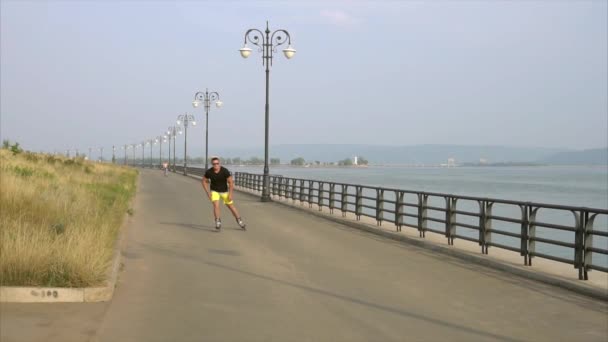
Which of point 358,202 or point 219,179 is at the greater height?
point 219,179

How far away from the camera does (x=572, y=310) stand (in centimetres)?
802

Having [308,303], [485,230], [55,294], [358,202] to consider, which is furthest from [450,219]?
[55,294]

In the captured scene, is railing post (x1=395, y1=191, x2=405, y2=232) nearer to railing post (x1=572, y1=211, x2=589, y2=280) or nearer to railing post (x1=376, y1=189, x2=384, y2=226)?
railing post (x1=376, y1=189, x2=384, y2=226)

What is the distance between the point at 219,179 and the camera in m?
16.9

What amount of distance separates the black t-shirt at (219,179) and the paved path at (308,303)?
125 inches

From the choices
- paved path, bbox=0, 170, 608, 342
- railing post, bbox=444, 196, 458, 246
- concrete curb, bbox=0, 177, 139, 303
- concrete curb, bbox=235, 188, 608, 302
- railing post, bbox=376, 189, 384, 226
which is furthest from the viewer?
railing post, bbox=376, 189, 384, 226

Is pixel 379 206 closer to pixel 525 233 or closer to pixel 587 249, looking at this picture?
pixel 525 233

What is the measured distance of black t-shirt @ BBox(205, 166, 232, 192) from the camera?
16.8 metres

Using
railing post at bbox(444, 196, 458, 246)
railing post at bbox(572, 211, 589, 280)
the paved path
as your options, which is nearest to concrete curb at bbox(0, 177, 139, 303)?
the paved path

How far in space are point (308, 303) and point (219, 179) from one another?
30.0 ft

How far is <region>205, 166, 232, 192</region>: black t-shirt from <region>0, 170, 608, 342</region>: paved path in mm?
3186

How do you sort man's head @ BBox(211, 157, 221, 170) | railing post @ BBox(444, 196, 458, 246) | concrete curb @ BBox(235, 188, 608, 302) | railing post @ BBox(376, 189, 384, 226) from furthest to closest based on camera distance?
railing post @ BBox(376, 189, 384, 226) → man's head @ BBox(211, 157, 221, 170) → railing post @ BBox(444, 196, 458, 246) → concrete curb @ BBox(235, 188, 608, 302)

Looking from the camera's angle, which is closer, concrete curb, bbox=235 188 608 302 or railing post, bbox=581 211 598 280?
concrete curb, bbox=235 188 608 302

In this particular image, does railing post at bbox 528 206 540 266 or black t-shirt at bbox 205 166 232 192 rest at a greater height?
black t-shirt at bbox 205 166 232 192
